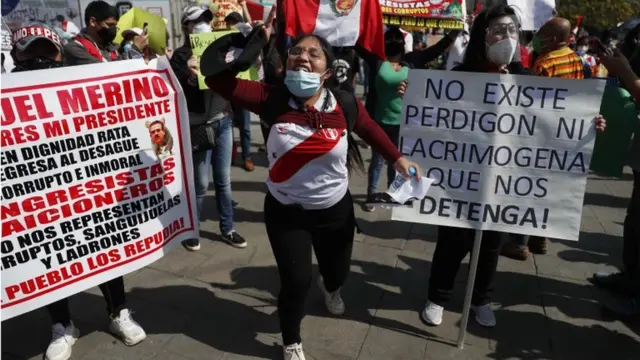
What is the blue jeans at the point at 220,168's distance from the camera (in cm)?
392

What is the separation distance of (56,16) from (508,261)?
13.2 metres

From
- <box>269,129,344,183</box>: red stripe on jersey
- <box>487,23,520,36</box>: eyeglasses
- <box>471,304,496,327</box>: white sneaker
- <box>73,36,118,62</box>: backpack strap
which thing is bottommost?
<box>471,304,496,327</box>: white sneaker

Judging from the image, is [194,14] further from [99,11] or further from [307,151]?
[307,151]

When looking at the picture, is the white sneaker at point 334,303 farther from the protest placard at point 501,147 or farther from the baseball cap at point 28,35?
the baseball cap at point 28,35

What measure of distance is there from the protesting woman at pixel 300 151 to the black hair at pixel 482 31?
2.27 ft

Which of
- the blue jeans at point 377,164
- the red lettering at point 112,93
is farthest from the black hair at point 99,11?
the blue jeans at point 377,164

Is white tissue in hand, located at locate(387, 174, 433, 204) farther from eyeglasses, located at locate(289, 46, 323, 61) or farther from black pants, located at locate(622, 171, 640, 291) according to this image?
black pants, located at locate(622, 171, 640, 291)

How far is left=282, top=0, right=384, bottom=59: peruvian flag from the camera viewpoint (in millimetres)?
4066

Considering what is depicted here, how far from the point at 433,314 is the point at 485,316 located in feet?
1.12

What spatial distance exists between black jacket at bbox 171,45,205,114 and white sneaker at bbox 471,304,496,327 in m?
2.45

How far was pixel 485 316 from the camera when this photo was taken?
3.12m

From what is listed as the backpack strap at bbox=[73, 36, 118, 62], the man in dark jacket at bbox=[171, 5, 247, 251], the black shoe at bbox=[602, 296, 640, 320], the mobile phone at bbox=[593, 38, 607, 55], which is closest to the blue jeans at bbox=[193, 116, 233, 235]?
the man in dark jacket at bbox=[171, 5, 247, 251]

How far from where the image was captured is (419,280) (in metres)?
3.71

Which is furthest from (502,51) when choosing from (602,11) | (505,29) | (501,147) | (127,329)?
(602,11)
